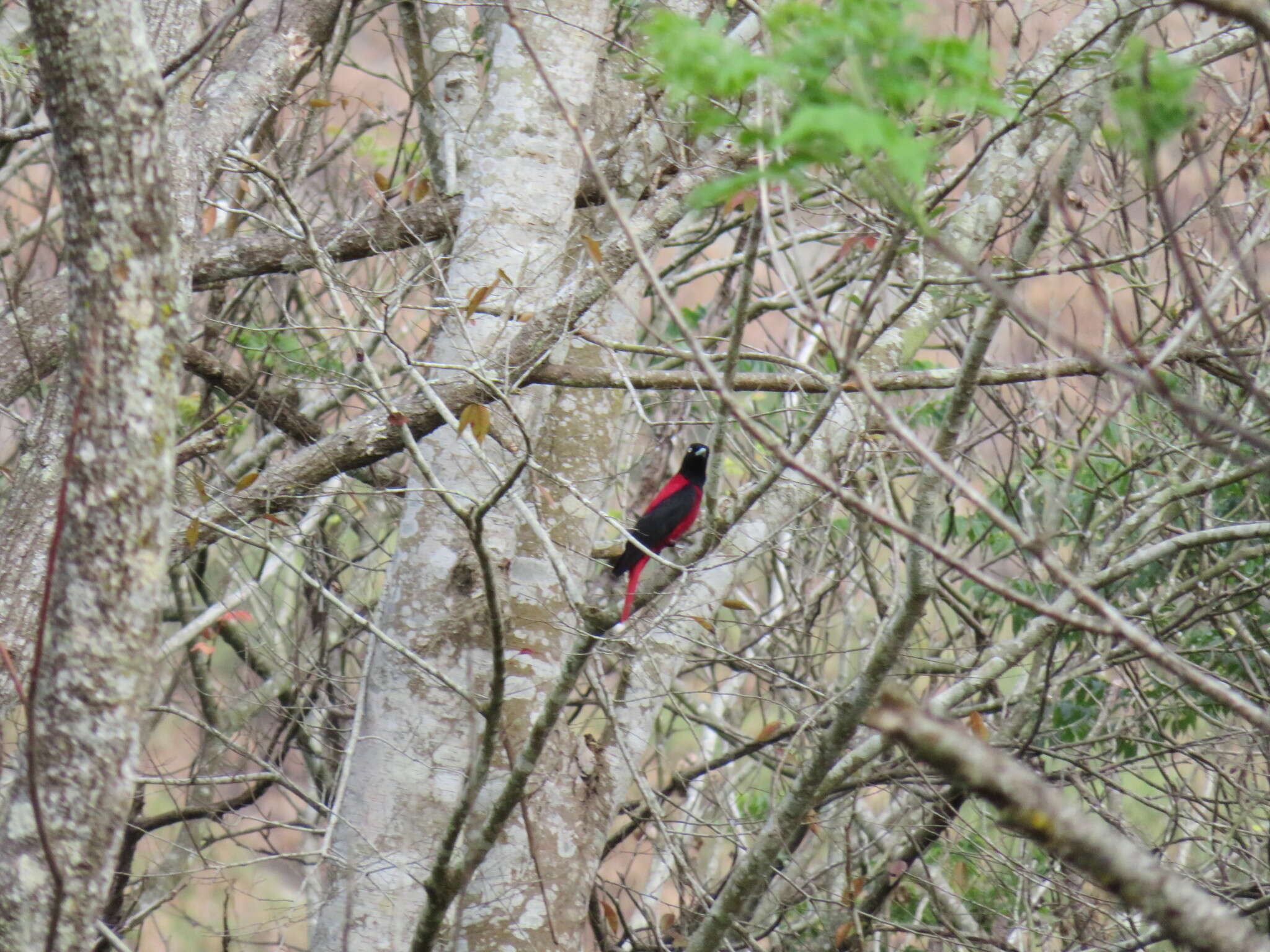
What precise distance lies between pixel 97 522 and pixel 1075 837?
118cm

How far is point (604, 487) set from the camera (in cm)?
440

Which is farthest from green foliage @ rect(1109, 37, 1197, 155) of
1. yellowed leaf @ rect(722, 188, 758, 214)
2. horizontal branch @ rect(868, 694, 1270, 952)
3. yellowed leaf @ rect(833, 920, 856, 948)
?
yellowed leaf @ rect(833, 920, 856, 948)

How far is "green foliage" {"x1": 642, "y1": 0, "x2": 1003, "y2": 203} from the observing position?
1.50 metres

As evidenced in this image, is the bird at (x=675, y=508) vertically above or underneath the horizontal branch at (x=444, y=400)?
above

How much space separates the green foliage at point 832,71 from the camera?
1.50m

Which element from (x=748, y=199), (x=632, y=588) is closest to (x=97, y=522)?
(x=748, y=199)

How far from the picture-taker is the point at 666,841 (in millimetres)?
3393

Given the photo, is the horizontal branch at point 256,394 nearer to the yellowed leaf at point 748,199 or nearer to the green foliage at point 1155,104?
the yellowed leaf at point 748,199

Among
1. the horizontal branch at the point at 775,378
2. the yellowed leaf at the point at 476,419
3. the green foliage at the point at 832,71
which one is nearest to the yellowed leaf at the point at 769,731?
the horizontal branch at the point at 775,378

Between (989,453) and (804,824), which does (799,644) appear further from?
(989,453)

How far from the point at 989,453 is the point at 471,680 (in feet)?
21.6

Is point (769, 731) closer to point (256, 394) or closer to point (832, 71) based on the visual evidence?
point (256, 394)

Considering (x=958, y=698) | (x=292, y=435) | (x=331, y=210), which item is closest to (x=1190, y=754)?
(x=958, y=698)

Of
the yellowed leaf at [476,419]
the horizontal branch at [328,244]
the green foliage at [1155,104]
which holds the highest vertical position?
the horizontal branch at [328,244]
